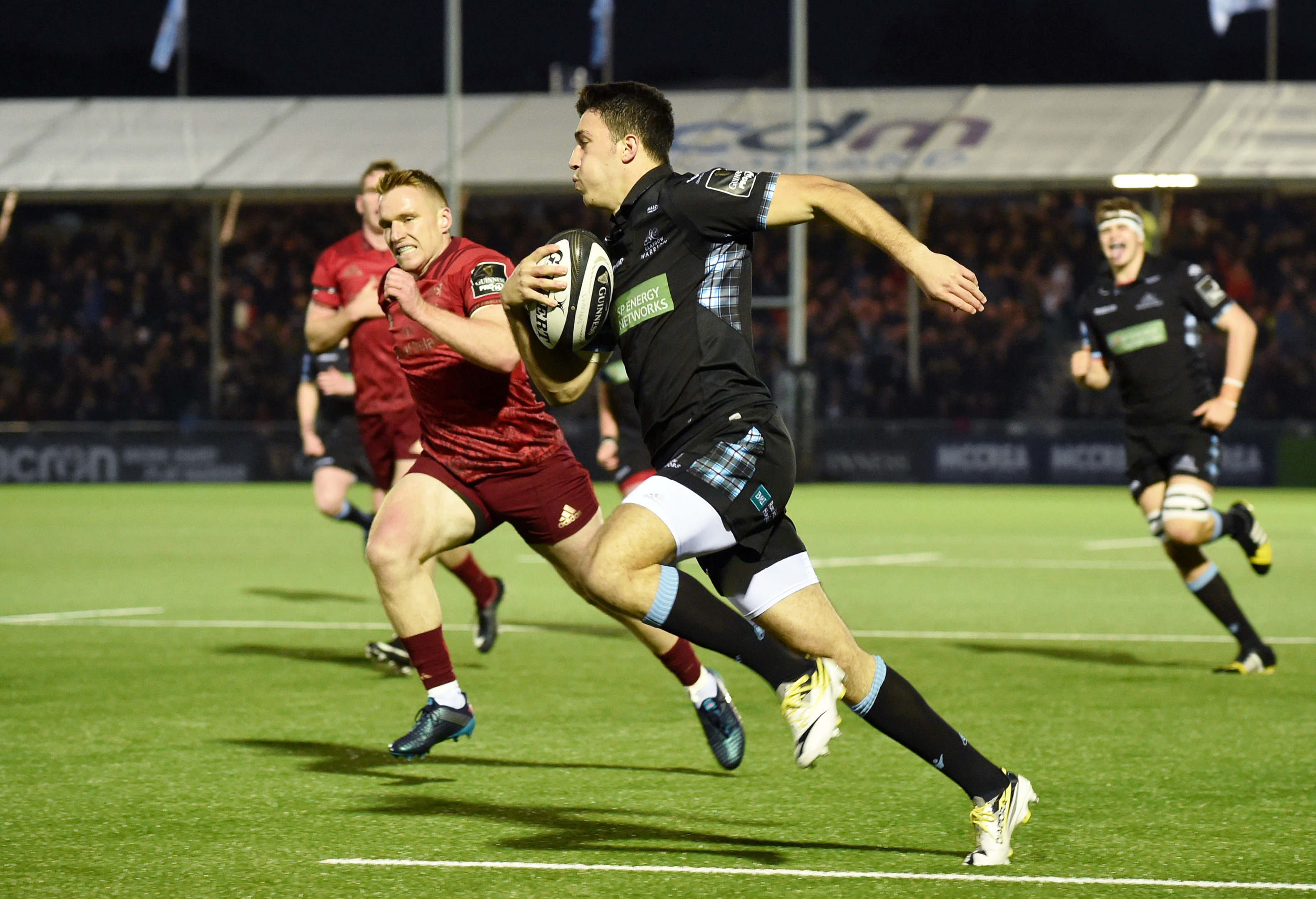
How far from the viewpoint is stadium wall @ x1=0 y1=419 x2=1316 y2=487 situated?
25.7 meters

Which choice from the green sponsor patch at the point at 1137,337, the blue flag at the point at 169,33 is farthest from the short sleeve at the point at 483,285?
the blue flag at the point at 169,33

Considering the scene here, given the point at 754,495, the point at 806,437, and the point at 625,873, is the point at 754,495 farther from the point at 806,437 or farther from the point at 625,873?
the point at 806,437

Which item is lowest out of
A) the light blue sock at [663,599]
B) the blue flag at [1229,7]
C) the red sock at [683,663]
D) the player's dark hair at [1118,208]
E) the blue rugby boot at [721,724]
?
the blue rugby boot at [721,724]

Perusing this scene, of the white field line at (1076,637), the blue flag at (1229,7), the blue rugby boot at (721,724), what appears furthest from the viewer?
the blue flag at (1229,7)

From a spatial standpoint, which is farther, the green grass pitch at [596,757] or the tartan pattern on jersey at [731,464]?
the green grass pitch at [596,757]

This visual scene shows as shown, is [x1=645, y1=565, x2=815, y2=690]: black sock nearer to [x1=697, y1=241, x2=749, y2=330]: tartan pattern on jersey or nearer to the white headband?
[x1=697, y1=241, x2=749, y2=330]: tartan pattern on jersey

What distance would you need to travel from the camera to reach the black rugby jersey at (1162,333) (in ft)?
30.4

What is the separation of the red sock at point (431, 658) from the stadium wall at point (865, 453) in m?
18.8

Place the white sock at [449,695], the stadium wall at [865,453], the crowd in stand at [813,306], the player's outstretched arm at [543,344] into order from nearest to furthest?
1. the player's outstretched arm at [543,344]
2. the white sock at [449,695]
3. the stadium wall at [865,453]
4. the crowd in stand at [813,306]

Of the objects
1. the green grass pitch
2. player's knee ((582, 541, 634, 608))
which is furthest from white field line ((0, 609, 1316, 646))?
player's knee ((582, 541, 634, 608))

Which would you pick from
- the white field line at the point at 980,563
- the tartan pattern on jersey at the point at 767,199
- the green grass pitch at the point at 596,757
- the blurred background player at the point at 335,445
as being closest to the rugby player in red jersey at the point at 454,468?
the green grass pitch at the point at 596,757

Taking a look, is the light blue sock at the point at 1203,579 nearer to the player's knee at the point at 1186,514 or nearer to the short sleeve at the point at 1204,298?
the player's knee at the point at 1186,514

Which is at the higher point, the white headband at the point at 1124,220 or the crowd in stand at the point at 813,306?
the white headband at the point at 1124,220

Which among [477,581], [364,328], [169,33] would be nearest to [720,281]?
[477,581]
